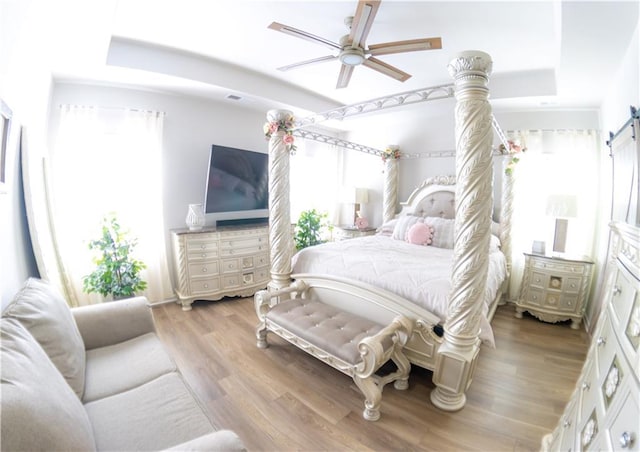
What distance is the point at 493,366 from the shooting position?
2289mm

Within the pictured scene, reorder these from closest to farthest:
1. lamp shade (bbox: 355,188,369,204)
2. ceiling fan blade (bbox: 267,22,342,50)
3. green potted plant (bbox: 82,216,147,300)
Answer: ceiling fan blade (bbox: 267,22,342,50)
green potted plant (bbox: 82,216,147,300)
lamp shade (bbox: 355,188,369,204)

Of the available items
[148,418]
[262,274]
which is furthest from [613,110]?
[262,274]

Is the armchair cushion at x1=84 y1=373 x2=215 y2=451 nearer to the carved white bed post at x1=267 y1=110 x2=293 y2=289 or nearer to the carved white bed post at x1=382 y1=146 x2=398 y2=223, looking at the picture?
the carved white bed post at x1=267 y1=110 x2=293 y2=289

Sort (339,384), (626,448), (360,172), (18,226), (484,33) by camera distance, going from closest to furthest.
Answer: (626,448)
(18,226)
(339,384)
(484,33)
(360,172)

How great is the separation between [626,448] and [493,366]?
1799 millimetres

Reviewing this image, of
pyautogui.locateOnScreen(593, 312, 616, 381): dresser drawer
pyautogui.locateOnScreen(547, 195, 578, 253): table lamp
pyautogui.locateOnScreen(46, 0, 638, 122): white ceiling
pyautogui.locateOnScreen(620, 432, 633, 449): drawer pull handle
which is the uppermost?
pyautogui.locateOnScreen(46, 0, 638, 122): white ceiling

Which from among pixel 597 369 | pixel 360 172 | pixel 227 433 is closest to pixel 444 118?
pixel 360 172

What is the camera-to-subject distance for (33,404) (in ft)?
2.50

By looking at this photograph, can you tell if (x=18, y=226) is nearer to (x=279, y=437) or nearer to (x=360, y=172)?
(x=279, y=437)

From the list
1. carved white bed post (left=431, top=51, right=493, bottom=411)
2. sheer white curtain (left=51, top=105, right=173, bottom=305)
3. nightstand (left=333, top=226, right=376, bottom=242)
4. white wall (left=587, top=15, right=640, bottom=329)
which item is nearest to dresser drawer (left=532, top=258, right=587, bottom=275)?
white wall (left=587, top=15, right=640, bottom=329)

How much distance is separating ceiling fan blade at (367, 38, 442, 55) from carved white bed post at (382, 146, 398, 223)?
258 cm

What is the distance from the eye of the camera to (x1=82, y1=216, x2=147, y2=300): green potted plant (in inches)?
105

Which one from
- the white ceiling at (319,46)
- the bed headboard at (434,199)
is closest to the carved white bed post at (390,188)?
the bed headboard at (434,199)

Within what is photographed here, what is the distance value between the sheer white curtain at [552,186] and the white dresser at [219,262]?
3.58 meters
